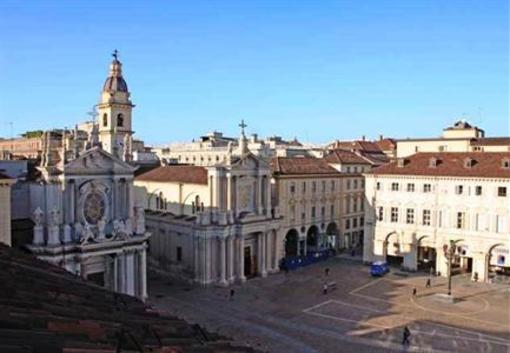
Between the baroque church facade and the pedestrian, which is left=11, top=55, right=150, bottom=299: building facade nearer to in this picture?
the baroque church facade

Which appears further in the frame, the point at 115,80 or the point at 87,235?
the point at 115,80

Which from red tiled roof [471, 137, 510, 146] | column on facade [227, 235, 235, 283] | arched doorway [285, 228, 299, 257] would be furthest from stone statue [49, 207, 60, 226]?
red tiled roof [471, 137, 510, 146]

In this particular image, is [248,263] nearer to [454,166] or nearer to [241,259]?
[241,259]

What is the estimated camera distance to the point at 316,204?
6850 centimetres

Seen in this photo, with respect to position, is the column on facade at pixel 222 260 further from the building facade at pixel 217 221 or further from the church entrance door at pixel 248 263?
the church entrance door at pixel 248 263

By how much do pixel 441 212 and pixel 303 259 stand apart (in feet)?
57.9

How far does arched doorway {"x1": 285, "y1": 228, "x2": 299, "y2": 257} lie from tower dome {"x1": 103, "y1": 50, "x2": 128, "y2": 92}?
1145 inches

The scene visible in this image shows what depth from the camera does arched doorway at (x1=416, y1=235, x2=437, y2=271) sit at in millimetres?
58375

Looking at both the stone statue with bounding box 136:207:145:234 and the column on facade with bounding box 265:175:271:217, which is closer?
the stone statue with bounding box 136:207:145:234

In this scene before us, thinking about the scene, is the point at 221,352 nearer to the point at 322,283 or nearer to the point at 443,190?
the point at 322,283

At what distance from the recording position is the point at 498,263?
53094 millimetres

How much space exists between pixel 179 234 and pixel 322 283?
1670 centimetres


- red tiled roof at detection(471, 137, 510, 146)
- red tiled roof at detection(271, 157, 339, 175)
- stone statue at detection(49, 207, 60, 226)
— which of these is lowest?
stone statue at detection(49, 207, 60, 226)

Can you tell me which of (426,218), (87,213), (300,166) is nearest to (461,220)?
(426,218)
